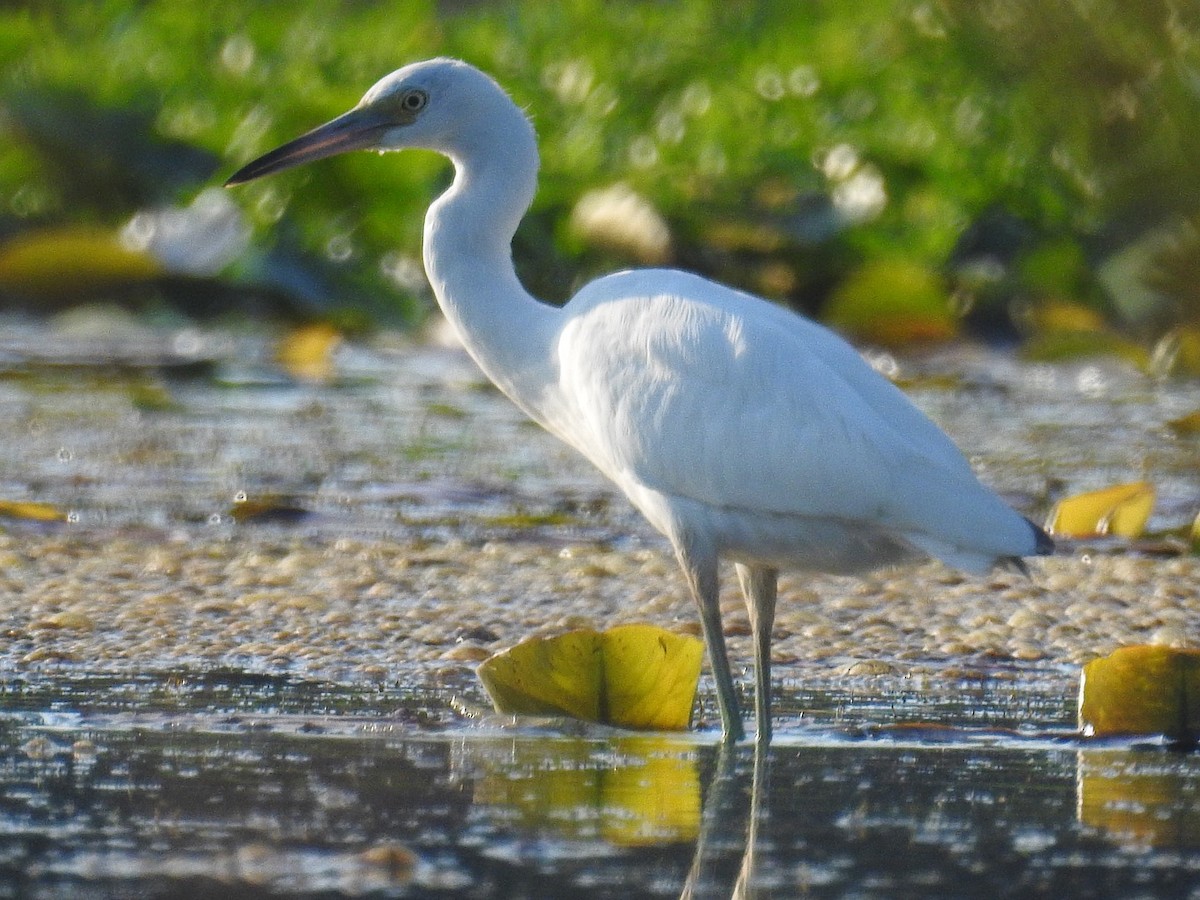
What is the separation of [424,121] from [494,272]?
37 cm

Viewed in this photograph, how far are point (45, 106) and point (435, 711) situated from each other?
7502mm

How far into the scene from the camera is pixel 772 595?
4129mm

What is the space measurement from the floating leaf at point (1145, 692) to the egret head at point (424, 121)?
166 centimetres

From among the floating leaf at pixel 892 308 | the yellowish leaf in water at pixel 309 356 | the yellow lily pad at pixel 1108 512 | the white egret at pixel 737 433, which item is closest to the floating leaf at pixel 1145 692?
the white egret at pixel 737 433

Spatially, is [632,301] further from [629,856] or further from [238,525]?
[238,525]

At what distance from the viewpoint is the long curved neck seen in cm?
434

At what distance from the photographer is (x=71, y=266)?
32.4ft

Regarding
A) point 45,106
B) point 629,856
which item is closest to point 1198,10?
point 629,856

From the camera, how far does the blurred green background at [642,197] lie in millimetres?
9570

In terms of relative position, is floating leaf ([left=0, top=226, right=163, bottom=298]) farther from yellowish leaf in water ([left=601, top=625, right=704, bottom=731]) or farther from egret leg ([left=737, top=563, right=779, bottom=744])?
yellowish leaf in water ([left=601, top=625, right=704, bottom=731])

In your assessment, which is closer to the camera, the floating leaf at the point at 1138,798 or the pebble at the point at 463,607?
the floating leaf at the point at 1138,798

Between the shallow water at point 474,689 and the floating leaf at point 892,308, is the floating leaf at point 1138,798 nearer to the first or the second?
the shallow water at point 474,689

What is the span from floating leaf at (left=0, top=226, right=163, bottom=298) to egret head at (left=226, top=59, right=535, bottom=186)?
5.38 m

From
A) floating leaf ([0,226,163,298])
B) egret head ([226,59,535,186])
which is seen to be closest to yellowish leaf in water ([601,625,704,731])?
egret head ([226,59,535,186])
